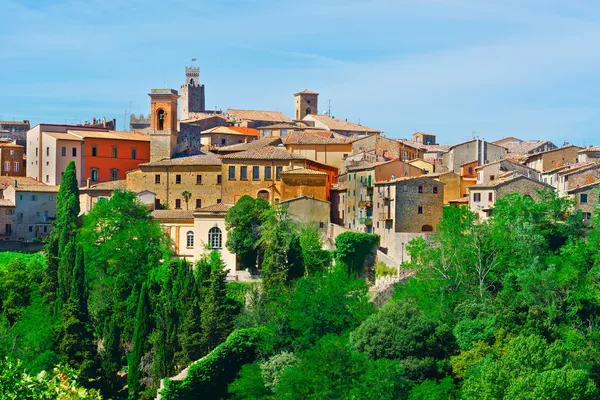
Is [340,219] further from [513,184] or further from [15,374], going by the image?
[15,374]

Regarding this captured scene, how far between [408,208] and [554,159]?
524 inches

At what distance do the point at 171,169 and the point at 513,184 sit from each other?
19292 millimetres

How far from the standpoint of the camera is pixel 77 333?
4912 centimetres

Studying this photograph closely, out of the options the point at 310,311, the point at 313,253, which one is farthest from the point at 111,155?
the point at 310,311

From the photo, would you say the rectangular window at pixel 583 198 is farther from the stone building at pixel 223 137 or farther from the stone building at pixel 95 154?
the stone building at pixel 223 137

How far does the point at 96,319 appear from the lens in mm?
53062

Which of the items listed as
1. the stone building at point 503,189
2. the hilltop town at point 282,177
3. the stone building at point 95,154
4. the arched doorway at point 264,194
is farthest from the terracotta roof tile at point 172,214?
the stone building at point 503,189

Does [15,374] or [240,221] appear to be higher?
[240,221]

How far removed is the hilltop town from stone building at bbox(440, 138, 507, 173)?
0.18ft

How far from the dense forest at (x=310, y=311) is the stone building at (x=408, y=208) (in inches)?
65.6

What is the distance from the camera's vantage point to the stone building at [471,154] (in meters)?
63.8

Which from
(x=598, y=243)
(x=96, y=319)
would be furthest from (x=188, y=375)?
(x=598, y=243)

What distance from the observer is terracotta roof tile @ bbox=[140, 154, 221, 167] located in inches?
2507

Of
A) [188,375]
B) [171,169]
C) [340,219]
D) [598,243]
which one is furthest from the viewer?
[171,169]
